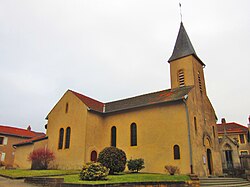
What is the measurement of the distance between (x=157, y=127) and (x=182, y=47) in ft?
33.5

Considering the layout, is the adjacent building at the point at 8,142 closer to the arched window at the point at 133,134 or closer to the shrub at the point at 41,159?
the shrub at the point at 41,159

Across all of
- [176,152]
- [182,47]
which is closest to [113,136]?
[176,152]

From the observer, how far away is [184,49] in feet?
81.6

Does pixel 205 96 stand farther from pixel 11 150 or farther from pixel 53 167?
pixel 11 150

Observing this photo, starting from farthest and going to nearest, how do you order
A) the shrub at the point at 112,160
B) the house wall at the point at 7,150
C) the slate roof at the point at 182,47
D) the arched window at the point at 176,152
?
the house wall at the point at 7,150 → the slate roof at the point at 182,47 → the arched window at the point at 176,152 → the shrub at the point at 112,160

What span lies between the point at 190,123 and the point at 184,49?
9.54 m

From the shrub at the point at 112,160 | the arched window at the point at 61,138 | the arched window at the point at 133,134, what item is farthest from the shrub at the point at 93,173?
the arched window at the point at 61,138

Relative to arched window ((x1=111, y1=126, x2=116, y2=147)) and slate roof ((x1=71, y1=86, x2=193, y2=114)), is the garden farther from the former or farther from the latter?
slate roof ((x1=71, y1=86, x2=193, y2=114))

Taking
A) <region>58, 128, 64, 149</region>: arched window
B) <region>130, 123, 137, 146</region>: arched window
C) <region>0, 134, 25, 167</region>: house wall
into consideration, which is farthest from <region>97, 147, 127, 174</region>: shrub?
<region>0, 134, 25, 167</region>: house wall

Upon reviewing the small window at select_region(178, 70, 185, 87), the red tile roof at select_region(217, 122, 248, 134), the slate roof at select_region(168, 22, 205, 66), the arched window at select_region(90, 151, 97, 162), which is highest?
the slate roof at select_region(168, 22, 205, 66)

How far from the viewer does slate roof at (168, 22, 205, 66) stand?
24.3 metres

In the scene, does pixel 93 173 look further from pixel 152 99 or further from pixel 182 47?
pixel 182 47

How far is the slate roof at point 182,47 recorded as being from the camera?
79.6 ft

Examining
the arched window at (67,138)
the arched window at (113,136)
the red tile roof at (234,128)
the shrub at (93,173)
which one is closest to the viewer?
the shrub at (93,173)
